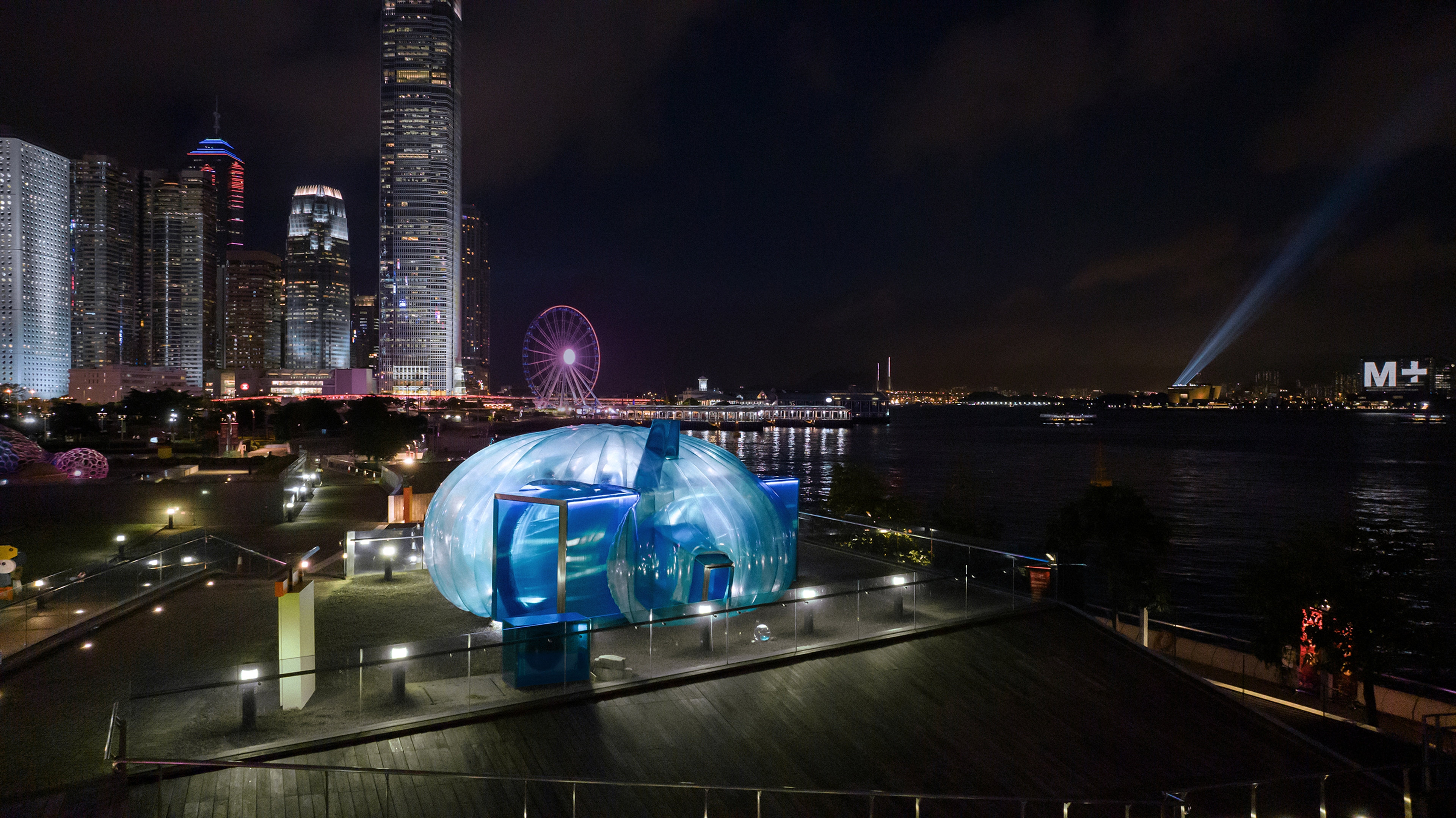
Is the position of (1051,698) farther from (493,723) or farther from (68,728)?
(68,728)

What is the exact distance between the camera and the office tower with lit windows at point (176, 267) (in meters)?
184

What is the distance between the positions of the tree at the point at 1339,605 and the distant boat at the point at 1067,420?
154 m

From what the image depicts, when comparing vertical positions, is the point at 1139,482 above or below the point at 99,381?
below

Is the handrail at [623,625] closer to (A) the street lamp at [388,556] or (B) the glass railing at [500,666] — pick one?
(B) the glass railing at [500,666]

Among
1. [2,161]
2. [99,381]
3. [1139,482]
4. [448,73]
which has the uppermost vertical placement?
[448,73]

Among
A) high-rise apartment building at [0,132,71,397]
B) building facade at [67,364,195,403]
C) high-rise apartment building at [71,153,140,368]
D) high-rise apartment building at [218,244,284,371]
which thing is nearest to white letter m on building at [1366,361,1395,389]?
building facade at [67,364,195,403]

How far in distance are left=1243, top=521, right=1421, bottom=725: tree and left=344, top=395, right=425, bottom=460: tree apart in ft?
125

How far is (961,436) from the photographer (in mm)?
128625

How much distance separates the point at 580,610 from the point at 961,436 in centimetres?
12492

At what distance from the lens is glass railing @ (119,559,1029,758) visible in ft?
22.6

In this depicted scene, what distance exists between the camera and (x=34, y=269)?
13925 centimetres

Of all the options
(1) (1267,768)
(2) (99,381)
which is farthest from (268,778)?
(2) (99,381)

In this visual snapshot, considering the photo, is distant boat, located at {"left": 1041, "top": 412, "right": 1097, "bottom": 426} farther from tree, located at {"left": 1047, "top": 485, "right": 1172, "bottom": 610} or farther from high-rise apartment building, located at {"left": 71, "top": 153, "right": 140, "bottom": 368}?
high-rise apartment building, located at {"left": 71, "top": 153, "right": 140, "bottom": 368}

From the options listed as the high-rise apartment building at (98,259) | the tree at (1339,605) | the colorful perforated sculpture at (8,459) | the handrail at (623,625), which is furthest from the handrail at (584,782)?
the high-rise apartment building at (98,259)
